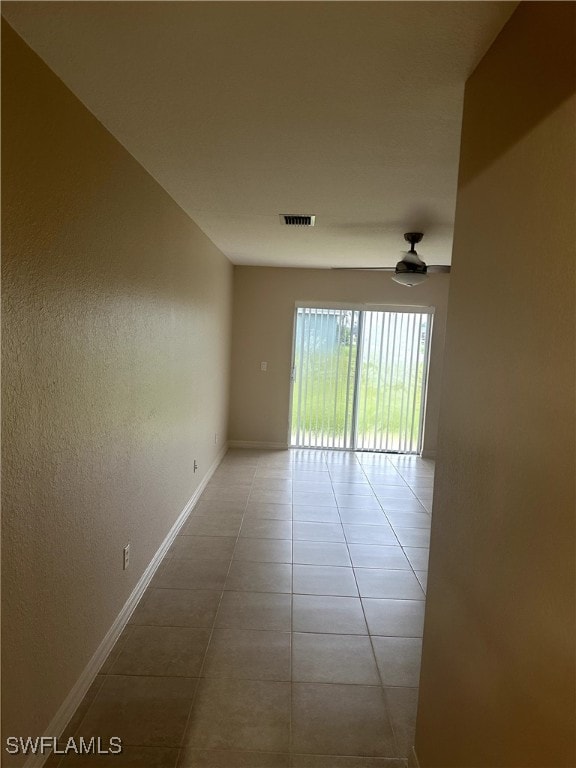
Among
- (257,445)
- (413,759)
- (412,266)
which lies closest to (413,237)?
(412,266)

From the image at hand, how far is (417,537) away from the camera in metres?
3.79

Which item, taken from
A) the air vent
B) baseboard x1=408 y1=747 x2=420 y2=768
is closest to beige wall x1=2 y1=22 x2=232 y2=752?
the air vent

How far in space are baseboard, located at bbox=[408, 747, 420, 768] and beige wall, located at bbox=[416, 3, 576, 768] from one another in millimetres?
175

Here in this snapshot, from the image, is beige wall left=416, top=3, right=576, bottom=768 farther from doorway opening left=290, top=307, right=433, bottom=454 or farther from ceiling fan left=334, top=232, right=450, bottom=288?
doorway opening left=290, top=307, right=433, bottom=454

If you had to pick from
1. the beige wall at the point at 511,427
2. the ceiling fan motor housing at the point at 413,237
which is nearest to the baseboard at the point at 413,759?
the beige wall at the point at 511,427

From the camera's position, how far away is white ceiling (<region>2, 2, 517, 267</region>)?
123 cm

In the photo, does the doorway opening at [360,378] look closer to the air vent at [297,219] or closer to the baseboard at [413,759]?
the air vent at [297,219]

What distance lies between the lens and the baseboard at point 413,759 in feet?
5.42

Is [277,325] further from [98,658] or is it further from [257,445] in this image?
[98,658]

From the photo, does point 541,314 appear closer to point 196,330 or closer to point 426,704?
point 426,704

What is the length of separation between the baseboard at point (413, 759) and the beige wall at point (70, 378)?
1306 millimetres

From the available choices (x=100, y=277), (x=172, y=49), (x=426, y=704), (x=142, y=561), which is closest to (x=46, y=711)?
(x=142, y=561)

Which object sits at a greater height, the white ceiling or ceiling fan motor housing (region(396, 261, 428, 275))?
the white ceiling

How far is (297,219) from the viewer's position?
3.39 metres
